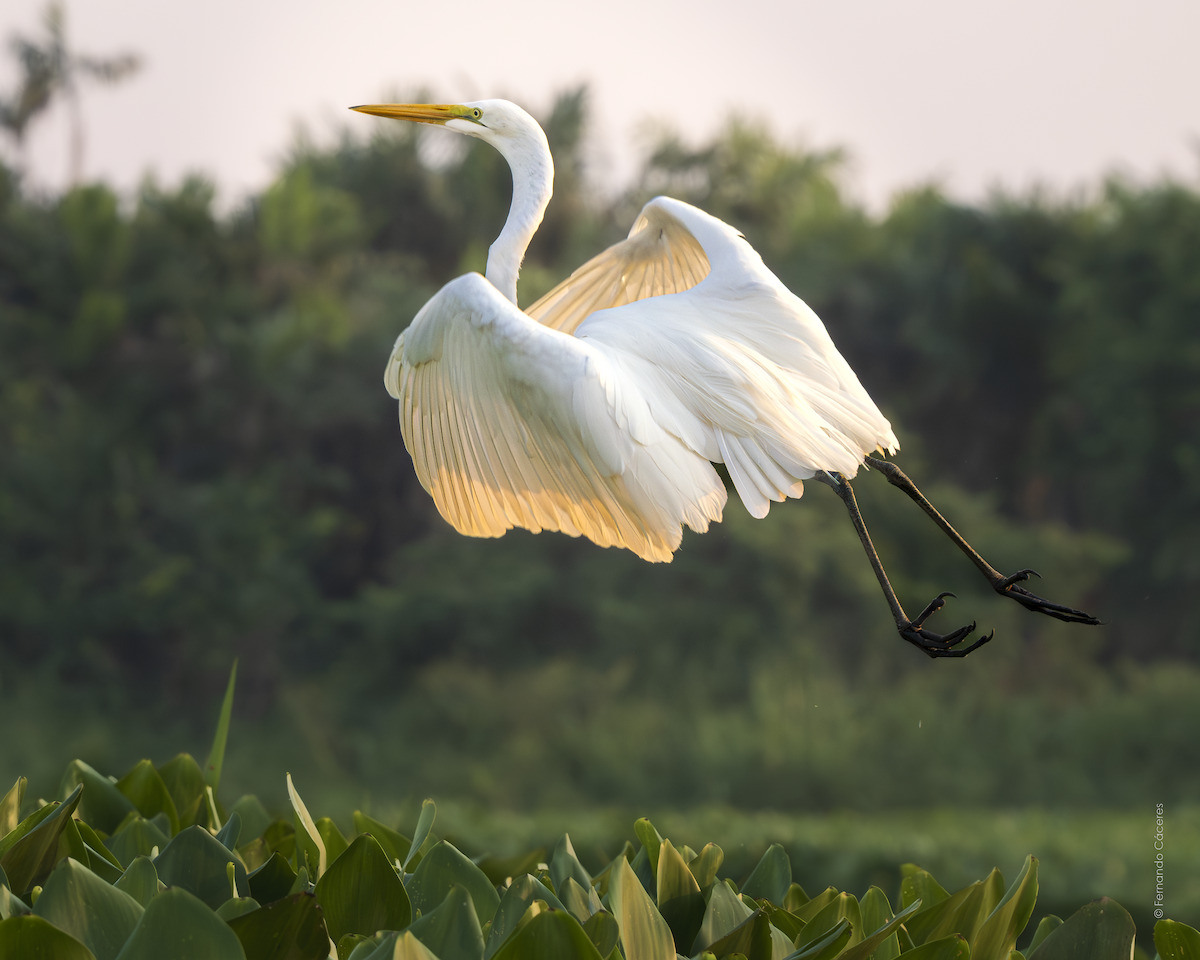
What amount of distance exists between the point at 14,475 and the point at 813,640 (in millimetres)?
7023

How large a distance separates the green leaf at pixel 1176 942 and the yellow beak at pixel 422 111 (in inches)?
71.8

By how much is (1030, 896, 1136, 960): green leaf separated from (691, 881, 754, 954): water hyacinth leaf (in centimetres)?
37

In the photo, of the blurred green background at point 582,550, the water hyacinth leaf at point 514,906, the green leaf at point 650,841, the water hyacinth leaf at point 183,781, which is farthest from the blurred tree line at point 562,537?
the water hyacinth leaf at point 514,906

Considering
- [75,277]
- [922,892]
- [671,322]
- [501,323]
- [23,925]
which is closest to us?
[23,925]

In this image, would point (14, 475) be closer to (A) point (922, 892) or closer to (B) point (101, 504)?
(B) point (101, 504)

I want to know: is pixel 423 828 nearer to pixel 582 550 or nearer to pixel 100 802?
pixel 100 802

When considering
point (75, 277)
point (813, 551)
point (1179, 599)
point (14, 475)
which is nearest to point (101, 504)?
point (14, 475)

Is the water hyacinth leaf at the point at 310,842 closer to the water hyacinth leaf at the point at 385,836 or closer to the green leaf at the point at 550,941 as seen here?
→ the water hyacinth leaf at the point at 385,836

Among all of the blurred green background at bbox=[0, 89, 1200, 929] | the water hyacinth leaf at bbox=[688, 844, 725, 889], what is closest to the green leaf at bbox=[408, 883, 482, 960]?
the water hyacinth leaf at bbox=[688, 844, 725, 889]

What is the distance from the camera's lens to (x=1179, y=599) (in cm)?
1050

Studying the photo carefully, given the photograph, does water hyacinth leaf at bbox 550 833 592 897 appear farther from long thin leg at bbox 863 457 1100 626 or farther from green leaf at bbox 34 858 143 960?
long thin leg at bbox 863 457 1100 626

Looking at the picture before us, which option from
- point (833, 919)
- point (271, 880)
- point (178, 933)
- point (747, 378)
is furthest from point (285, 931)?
point (747, 378)

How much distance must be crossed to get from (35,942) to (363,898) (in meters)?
0.41

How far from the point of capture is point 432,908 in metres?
1.68
